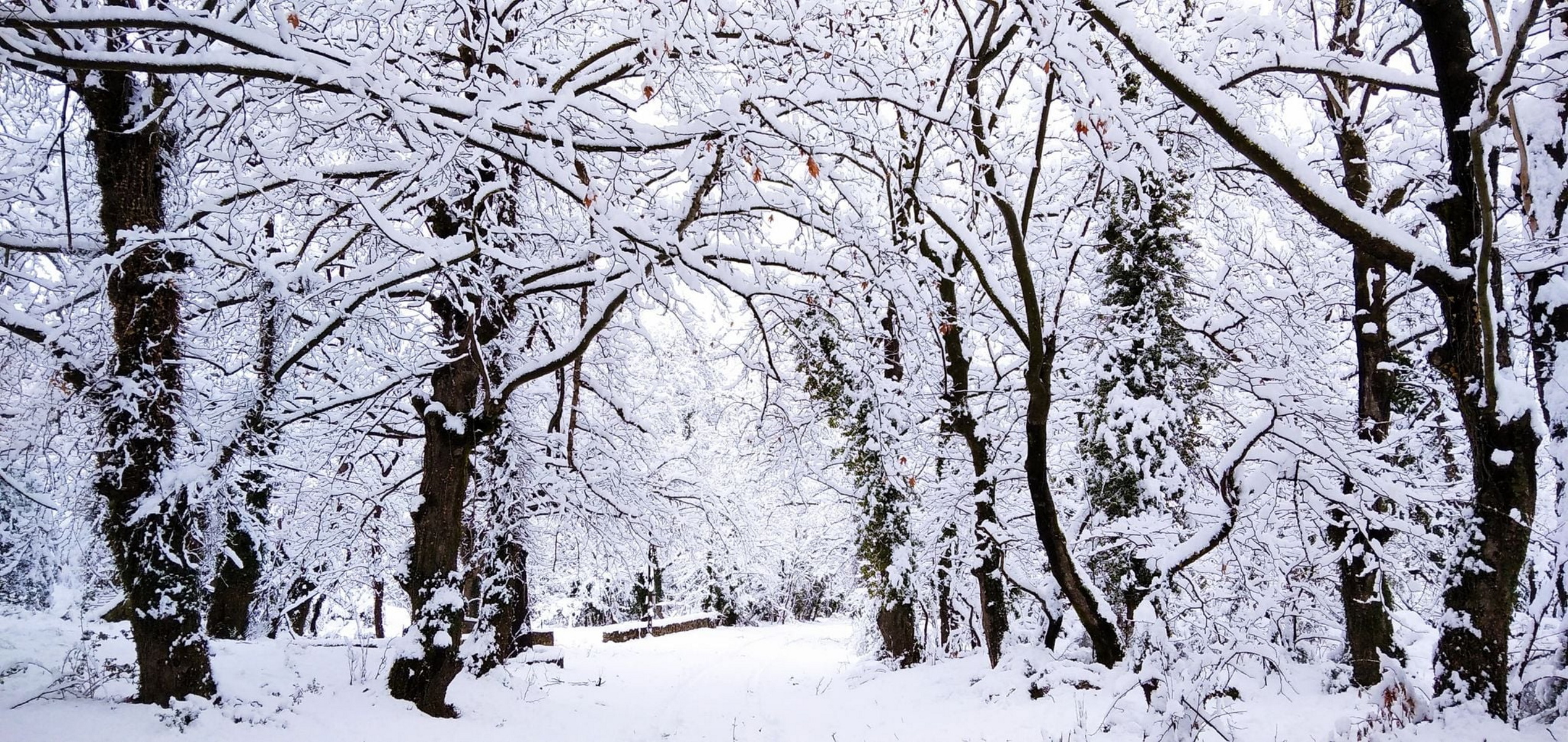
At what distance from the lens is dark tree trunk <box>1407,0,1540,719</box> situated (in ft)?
12.5

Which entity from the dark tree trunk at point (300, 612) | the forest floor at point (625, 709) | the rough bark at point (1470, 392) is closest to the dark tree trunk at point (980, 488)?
the forest floor at point (625, 709)

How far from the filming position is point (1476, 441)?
3.91m

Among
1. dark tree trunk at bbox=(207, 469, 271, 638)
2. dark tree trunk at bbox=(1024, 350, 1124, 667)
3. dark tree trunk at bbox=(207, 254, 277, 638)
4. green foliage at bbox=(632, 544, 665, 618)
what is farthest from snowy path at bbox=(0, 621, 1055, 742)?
green foliage at bbox=(632, 544, 665, 618)

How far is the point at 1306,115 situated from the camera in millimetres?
8680

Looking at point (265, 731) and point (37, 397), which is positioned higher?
point (37, 397)

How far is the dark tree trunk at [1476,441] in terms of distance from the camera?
12.5ft

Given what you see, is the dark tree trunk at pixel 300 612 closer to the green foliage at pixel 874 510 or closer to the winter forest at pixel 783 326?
the winter forest at pixel 783 326

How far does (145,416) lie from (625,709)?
20.0 ft

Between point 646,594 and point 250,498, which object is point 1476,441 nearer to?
point 250,498

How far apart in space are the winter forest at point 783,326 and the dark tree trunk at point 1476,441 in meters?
0.02

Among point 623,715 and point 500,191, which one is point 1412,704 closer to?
point 623,715

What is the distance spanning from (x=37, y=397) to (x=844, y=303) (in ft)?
22.9

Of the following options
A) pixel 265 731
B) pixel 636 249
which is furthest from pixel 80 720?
pixel 636 249

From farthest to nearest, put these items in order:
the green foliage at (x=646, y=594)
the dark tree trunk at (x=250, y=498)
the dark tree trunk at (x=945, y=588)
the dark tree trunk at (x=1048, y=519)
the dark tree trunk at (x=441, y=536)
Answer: the green foliage at (x=646, y=594) → the dark tree trunk at (x=945, y=588) → the dark tree trunk at (x=441, y=536) → the dark tree trunk at (x=250, y=498) → the dark tree trunk at (x=1048, y=519)
